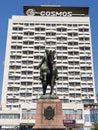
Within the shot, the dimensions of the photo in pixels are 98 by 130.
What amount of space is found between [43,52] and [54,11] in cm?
2111

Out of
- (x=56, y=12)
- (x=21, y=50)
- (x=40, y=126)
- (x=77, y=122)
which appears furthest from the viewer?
(x=56, y=12)

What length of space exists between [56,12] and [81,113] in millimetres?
49152

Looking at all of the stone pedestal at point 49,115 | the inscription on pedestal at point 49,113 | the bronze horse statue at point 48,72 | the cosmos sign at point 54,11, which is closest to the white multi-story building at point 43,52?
the cosmos sign at point 54,11

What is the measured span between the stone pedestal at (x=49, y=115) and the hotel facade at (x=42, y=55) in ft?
247

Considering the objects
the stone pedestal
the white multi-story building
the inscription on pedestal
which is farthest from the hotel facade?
the inscription on pedestal

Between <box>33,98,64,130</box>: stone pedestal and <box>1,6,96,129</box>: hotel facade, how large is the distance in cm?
7530

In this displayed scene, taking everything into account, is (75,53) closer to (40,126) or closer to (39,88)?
(39,88)

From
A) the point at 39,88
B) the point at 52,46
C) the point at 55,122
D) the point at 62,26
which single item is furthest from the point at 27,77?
the point at 55,122

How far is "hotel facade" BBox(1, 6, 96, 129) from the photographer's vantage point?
337 feet

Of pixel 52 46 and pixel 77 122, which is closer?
pixel 77 122

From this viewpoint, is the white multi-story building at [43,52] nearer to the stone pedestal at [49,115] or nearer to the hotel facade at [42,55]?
the hotel facade at [42,55]

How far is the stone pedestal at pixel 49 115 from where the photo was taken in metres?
24.6

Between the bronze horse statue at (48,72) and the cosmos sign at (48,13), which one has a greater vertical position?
the cosmos sign at (48,13)

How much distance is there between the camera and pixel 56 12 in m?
119
